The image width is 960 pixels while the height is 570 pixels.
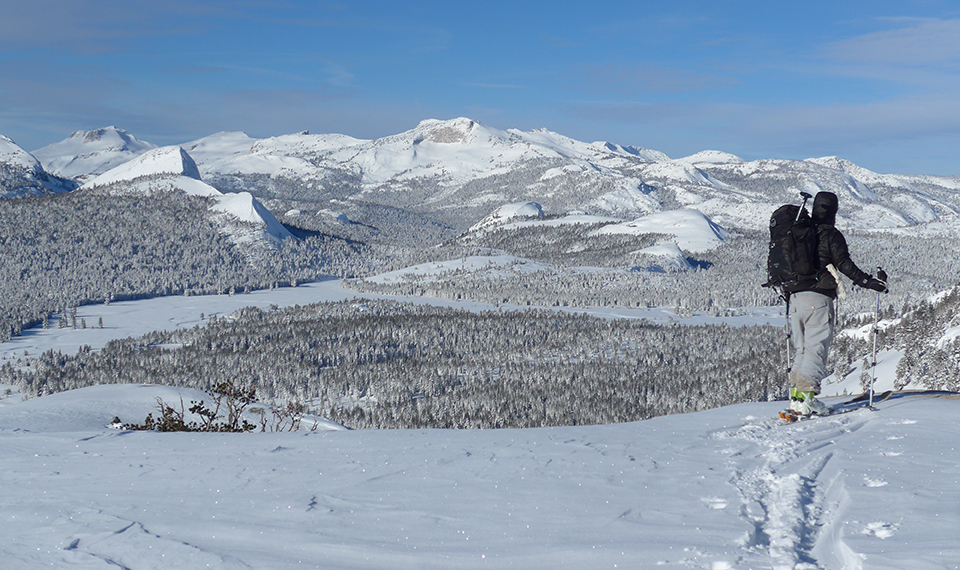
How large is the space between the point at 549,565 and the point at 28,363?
579ft

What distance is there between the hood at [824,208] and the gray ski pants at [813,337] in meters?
1.87

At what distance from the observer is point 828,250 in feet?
53.7

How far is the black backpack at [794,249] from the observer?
16.4 meters

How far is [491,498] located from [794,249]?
10.9m

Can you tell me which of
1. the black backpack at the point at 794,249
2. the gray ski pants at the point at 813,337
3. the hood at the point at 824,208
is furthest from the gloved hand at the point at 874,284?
the hood at the point at 824,208

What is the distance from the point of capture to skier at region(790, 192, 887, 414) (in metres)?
16.4

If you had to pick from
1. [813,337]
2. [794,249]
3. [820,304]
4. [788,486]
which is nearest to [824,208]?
[794,249]

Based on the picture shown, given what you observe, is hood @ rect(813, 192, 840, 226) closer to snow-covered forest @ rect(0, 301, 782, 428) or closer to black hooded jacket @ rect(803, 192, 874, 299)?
black hooded jacket @ rect(803, 192, 874, 299)

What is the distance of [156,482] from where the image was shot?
36.4 ft

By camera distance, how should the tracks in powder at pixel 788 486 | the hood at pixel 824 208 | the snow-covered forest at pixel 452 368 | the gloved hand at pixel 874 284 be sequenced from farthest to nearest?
the snow-covered forest at pixel 452 368 → the hood at pixel 824 208 → the gloved hand at pixel 874 284 → the tracks in powder at pixel 788 486

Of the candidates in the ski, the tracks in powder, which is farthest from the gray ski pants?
the tracks in powder

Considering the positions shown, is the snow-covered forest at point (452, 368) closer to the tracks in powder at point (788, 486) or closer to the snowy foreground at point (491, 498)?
the tracks in powder at point (788, 486)

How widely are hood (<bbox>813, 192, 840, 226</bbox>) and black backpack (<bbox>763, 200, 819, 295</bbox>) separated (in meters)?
0.21

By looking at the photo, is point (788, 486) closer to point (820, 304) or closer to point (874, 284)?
point (820, 304)
